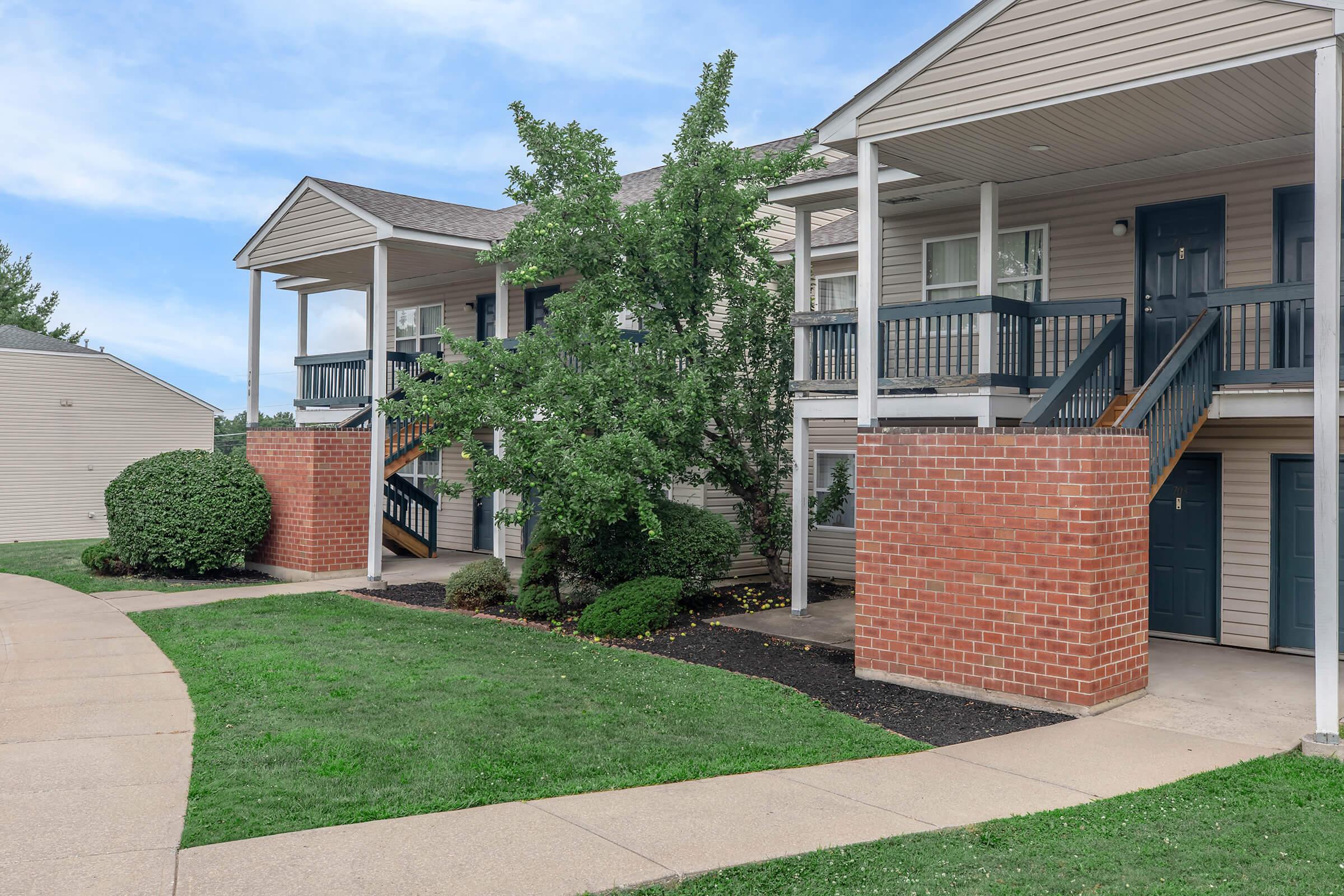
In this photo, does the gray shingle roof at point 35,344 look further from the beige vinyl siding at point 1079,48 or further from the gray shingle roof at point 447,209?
the beige vinyl siding at point 1079,48

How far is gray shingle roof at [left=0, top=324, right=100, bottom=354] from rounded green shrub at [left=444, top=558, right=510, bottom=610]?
19410 mm

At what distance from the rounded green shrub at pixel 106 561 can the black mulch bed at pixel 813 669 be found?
5.06 metres

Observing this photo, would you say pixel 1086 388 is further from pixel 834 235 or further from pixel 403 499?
Answer: pixel 403 499

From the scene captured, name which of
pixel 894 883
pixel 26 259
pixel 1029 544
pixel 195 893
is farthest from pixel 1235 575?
pixel 26 259

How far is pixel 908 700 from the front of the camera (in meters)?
8.60

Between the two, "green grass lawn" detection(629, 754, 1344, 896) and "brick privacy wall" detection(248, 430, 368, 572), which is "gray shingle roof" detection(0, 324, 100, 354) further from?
"green grass lawn" detection(629, 754, 1344, 896)

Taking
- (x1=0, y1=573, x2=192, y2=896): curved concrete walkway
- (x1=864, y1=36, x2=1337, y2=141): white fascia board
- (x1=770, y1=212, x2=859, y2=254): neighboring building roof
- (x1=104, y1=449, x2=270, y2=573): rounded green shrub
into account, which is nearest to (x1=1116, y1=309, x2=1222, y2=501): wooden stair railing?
(x1=864, y1=36, x2=1337, y2=141): white fascia board

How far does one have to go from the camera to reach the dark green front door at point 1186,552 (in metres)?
11.2

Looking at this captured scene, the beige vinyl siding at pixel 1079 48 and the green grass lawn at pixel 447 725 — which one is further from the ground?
the beige vinyl siding at pixel 1079 48

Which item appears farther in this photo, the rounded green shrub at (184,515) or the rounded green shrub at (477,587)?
the rounded green shrub at (184,515)

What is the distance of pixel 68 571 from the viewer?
16875 mm

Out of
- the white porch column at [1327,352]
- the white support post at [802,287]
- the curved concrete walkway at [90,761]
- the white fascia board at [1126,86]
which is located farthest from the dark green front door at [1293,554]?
the curved concrete walkway at [90,761]

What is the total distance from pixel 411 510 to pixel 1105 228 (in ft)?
41.1

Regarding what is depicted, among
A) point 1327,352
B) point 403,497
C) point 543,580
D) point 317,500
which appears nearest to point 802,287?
point 543,580
